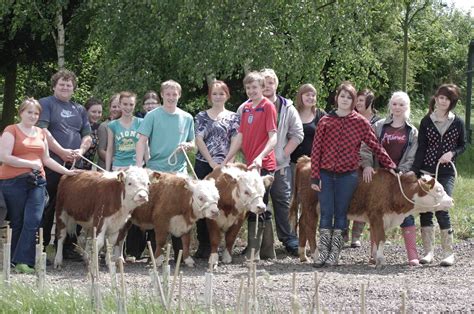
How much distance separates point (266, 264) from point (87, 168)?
2.57m

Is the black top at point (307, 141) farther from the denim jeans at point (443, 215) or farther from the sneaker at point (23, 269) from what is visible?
the sneaker at point (23, 269)

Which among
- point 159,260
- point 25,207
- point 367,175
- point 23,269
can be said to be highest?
point 367,175

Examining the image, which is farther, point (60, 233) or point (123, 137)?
point (123, 137)

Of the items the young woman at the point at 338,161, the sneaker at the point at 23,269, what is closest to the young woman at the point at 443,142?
the young woman at the point at 338,161

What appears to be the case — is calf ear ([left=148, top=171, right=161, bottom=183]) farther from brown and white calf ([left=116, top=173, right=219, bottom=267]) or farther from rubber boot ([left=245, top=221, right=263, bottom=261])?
rubber boot ([left=245, top=221, right=263, bottom=261])

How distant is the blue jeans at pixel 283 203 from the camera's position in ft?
35.7

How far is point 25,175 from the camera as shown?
966 centimetres

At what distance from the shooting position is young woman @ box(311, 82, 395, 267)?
10039mm

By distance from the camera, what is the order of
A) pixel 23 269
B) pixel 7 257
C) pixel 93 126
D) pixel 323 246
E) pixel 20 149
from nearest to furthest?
pixel 7 257 < pixel 23 269 < pixel 20 149 < pixel 323 246 < pixel 93 126

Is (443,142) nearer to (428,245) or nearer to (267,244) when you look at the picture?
(428,245)

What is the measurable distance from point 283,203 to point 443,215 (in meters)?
1.88

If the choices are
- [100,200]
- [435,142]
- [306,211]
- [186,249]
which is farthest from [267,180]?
[435,142]

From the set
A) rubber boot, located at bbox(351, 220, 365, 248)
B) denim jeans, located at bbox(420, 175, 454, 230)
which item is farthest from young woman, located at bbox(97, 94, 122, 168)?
denim jeans, located at bbox(420, 175, 454, 230)

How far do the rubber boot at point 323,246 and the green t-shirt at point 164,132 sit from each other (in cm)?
183
